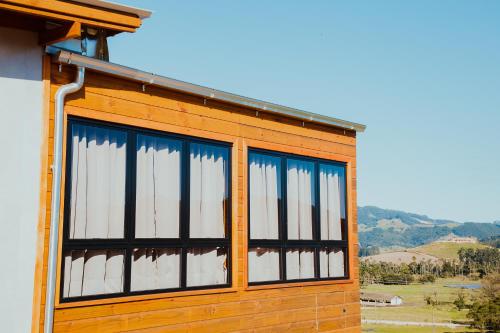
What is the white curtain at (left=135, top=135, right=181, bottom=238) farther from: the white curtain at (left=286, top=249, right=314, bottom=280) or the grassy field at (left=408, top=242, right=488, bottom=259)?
the grassy field at (left=408, top=242, right=488, bottom=259)

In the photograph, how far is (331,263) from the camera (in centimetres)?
724

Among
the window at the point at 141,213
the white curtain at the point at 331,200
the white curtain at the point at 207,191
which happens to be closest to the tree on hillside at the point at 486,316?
the white curtain at the point at 331,200

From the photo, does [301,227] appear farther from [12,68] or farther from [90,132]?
[12,68]

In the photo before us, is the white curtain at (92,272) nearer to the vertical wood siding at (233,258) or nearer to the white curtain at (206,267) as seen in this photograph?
the vertical wood siding at (233,258)

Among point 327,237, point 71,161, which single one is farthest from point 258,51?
point 71,161

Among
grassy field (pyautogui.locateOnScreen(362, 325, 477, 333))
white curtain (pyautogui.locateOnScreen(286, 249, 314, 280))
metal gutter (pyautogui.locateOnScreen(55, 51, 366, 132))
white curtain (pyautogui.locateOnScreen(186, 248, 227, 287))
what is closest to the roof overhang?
metal gutter (pyautogui.locateOnScreen(55, 51, 366, 132))

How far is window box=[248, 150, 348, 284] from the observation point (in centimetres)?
630

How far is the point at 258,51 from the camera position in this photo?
3806 centimetres

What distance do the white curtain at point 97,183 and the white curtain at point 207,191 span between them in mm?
849

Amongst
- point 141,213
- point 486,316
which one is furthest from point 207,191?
point 486,316

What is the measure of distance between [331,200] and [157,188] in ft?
9.02

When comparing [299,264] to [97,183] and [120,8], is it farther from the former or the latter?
[120,8]

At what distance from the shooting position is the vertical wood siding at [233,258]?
15.6 feet

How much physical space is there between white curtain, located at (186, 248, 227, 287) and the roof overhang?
2.20 meters
